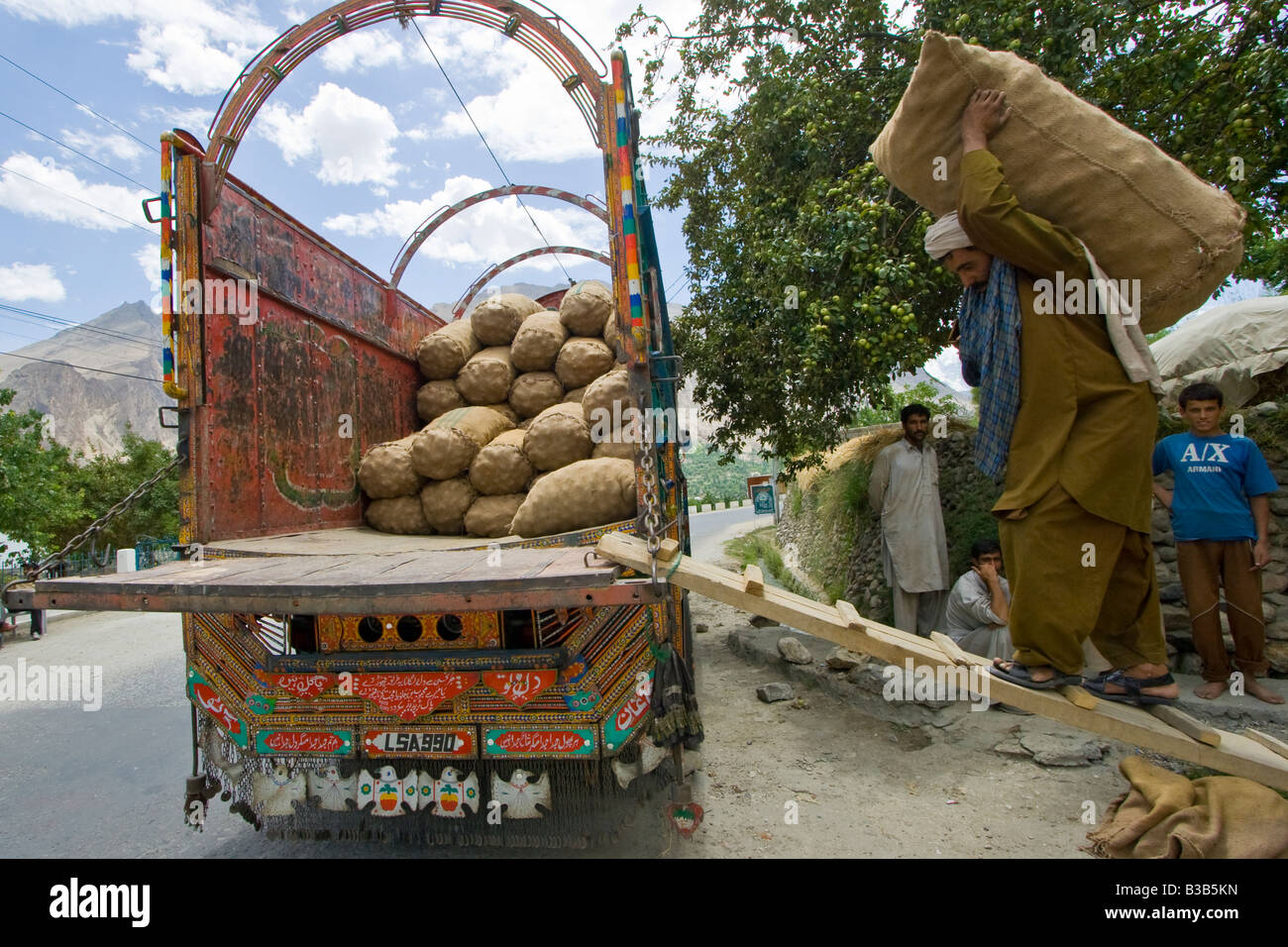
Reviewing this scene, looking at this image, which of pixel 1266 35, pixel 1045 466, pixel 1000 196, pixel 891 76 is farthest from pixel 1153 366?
pixel 891 76

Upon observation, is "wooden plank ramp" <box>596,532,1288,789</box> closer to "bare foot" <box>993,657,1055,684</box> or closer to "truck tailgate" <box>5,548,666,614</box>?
"bare foot" <box>993,657,1055,684</box>

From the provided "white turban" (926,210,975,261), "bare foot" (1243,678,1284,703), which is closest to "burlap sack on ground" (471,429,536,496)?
"white turban" (926,210,975,261)

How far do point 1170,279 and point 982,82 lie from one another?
82 centimetres

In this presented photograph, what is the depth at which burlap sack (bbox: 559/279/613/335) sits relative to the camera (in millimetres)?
4523

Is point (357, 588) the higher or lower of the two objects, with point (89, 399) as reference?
lower

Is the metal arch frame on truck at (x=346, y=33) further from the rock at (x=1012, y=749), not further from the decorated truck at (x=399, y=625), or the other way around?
the rock at (x=1012, y=749)

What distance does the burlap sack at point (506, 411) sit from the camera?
14.3ft

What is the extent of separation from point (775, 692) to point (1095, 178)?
355 centimetres

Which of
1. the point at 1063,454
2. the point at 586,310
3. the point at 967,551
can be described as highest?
the point at 586,310

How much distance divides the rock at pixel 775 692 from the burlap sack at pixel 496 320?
299 cm

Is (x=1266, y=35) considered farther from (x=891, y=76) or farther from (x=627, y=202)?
(x=627, y=202)

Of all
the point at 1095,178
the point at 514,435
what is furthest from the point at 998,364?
the point at 514,435

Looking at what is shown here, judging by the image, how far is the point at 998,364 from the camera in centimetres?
215

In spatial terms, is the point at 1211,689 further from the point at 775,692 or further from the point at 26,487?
the point at 26,487
